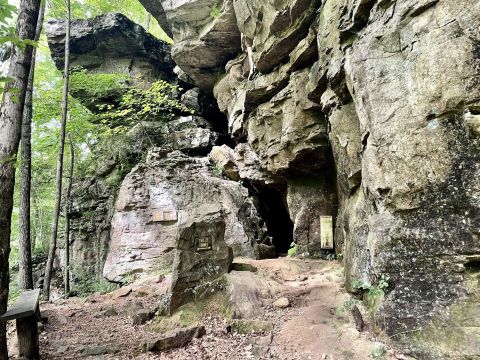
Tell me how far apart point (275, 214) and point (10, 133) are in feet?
37.1

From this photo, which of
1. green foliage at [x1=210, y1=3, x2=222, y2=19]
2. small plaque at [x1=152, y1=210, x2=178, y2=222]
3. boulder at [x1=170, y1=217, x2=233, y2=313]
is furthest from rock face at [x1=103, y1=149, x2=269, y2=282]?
green foliage at [x1=210, y1=3, x2=222, y2=19]

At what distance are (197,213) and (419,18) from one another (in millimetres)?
5602

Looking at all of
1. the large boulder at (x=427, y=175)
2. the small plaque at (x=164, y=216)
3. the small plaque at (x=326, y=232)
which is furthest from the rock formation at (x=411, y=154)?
the small plaque at (x=164, y=216)

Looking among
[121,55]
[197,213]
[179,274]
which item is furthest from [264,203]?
[121,55]

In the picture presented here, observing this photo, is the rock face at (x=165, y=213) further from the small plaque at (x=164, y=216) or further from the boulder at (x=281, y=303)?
the boulder at (x=281, y=303)

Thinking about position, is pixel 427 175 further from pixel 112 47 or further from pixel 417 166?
pixel 112 47

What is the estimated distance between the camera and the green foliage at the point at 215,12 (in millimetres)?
13313

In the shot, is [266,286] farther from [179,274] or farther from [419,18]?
[419,18]

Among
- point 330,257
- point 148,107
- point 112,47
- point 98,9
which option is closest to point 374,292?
point 330,257

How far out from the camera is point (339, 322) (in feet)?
17.0

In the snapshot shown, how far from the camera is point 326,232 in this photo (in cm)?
1004

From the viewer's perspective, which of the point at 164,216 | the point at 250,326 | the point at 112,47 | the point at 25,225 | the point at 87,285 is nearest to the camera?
the point at 250,326

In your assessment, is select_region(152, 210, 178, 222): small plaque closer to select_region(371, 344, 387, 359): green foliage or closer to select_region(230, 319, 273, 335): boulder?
select_region(230, 319, 273, 335): boulder

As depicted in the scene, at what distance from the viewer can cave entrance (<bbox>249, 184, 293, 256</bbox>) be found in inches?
534
